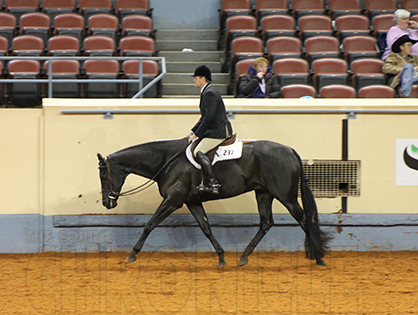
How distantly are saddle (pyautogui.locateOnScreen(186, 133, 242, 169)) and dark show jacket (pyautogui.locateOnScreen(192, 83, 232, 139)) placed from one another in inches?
7.9

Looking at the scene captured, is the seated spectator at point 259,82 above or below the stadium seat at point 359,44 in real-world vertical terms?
below

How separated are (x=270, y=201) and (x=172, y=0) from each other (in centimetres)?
A: 849

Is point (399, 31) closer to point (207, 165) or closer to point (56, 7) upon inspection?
point (207, 165)

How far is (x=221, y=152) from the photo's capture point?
6.68m

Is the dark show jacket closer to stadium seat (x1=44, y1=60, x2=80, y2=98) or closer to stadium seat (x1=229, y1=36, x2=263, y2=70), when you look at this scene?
stadium seat (x1=44, y1=60, x2=80, y2=98)

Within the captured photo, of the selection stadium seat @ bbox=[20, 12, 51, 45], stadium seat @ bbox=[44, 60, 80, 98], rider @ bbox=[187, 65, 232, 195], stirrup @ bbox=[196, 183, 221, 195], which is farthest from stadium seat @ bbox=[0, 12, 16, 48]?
stirrup @ bbox=[196, 183, 221, 195]

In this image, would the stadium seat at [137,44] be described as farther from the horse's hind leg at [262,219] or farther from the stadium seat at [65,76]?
the horse's hind leg at [262,219]

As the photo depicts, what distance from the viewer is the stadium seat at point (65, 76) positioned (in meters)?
9.63

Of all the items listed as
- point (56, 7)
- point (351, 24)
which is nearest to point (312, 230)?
point (351, 24)

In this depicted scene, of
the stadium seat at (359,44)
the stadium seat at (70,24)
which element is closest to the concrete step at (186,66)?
the stadium seat at (70,24)

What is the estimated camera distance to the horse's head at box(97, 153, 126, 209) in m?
6.77

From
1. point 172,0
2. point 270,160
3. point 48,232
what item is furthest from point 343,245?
point 172,0

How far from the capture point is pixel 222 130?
652cm

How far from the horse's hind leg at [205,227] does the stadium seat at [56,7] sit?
770 cm
